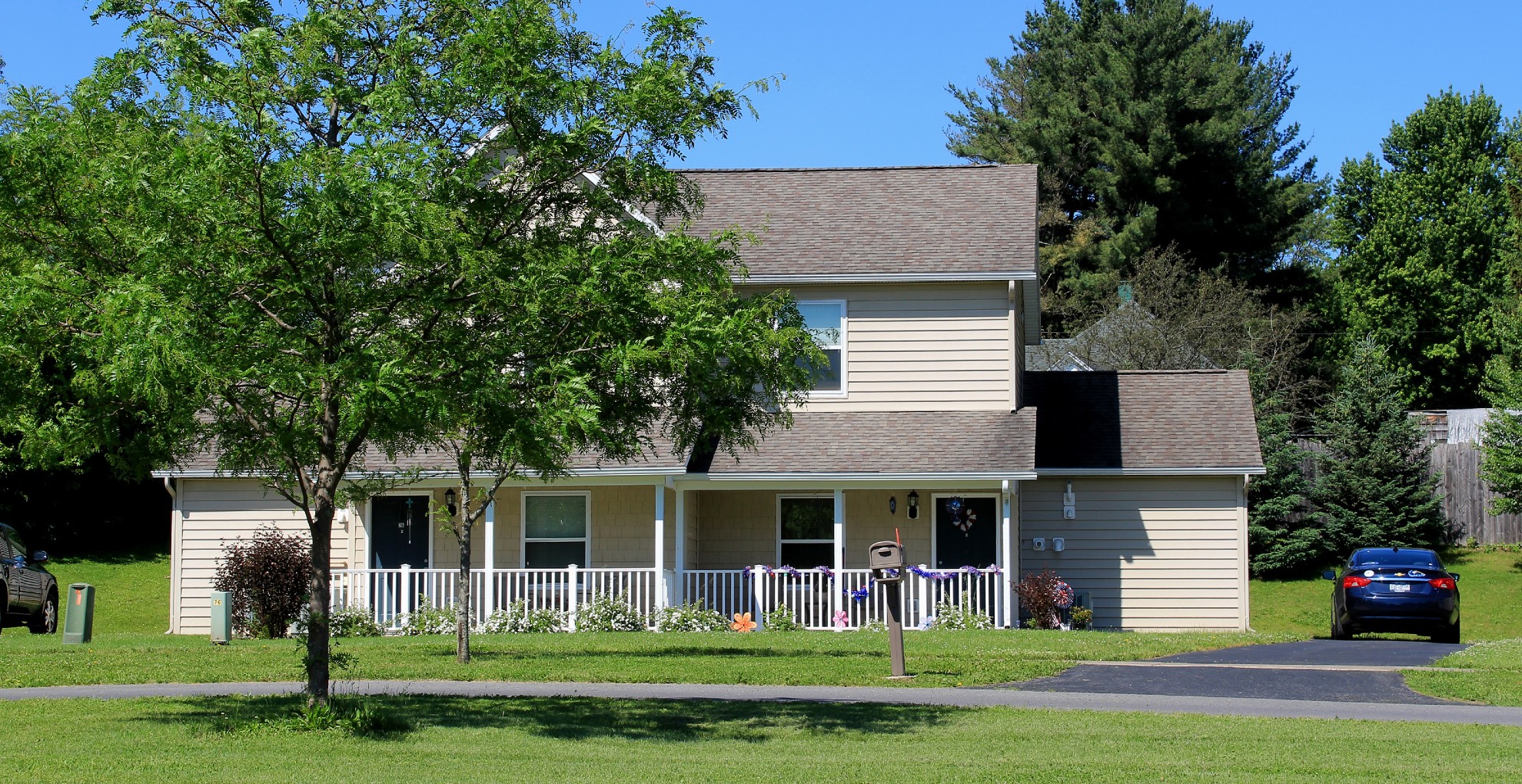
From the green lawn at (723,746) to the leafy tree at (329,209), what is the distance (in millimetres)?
1246

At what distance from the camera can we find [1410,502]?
35.2 m

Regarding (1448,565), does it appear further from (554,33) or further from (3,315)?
(3,315)

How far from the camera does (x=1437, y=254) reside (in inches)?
2165

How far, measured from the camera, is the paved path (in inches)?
497

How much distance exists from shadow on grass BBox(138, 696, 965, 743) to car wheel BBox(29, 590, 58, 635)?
13.1 m

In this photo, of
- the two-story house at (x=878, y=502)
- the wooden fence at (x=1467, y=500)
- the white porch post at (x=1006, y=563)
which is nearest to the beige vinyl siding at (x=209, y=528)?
the two-story house at (x=878, y=502)

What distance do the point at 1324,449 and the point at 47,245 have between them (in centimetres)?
3155

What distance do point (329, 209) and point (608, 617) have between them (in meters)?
12.9

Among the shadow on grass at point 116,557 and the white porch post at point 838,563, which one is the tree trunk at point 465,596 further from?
the shadow on grass at point 116,557

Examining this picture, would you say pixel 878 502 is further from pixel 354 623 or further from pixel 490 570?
pixel 354 623

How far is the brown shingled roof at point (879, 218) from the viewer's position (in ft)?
77.9

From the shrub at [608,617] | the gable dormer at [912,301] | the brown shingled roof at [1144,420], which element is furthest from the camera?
the brown shingled roof at [1144,420]

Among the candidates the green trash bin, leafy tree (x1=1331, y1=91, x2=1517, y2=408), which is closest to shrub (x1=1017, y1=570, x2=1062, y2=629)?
the green trash bin

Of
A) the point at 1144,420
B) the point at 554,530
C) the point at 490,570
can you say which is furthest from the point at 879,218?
the point at 490,570
